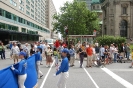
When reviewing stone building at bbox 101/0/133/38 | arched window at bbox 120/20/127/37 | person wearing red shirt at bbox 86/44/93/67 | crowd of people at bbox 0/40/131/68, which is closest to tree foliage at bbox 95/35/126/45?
crowd of people at bbox 0/40/131/68

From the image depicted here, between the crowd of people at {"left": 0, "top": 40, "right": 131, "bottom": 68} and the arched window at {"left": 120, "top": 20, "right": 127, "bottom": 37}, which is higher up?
the arched window at {"left": 120, "top": 20, "right": 127, "bottom": 37}

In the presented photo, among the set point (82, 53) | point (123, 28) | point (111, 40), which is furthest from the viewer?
point (123, 28)

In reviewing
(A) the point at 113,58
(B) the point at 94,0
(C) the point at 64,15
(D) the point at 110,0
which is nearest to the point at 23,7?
Result: (C) the point at 64,15

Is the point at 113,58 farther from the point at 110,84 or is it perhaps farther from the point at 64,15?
the point at 64,15

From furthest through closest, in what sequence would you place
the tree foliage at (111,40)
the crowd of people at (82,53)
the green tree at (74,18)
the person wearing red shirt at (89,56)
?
the green tree at (74,18), the tree foliage at (111,40), the person wearing red shirt at (89,56), the crowd of people at (82,53)

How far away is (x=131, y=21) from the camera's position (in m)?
65.8

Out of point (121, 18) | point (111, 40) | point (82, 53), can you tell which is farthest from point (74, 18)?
point (82, 53)

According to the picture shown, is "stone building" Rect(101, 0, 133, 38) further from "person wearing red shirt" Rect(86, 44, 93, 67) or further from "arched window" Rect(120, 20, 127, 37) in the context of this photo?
"person wearing red shirt" Rect(86, 44, 93, 67)

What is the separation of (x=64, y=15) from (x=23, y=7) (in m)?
28.1

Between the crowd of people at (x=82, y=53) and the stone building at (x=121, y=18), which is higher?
the stone building at (x=121, y=18)

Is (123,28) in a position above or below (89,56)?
above

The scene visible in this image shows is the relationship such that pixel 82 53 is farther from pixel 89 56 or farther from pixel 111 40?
pixel 111 40

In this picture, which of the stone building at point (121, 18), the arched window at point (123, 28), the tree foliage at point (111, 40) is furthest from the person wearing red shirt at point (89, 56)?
the arched window at point (123, 28)

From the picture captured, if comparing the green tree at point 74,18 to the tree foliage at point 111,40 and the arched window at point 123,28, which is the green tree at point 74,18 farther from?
the tree foliage at point 111,40
